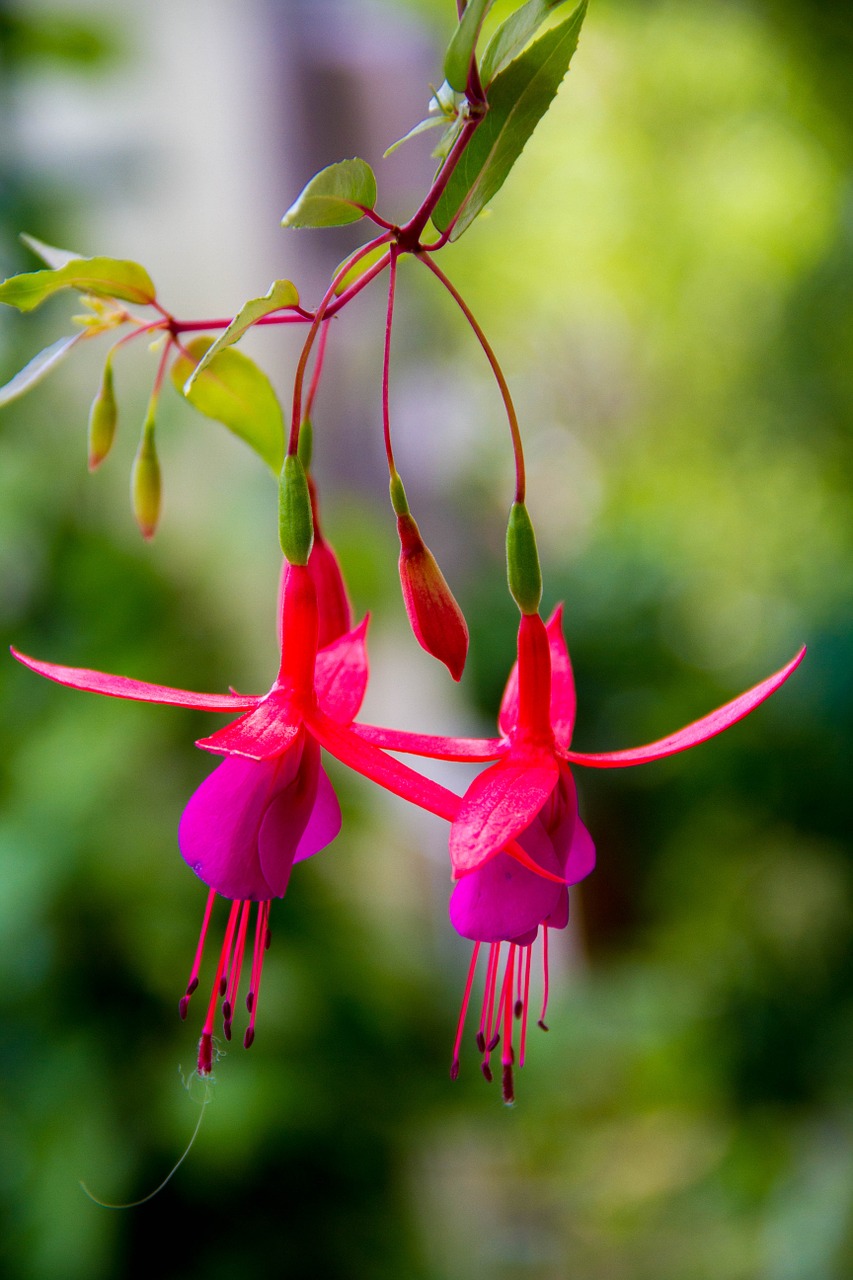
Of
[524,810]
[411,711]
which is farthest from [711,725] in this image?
[411,711]

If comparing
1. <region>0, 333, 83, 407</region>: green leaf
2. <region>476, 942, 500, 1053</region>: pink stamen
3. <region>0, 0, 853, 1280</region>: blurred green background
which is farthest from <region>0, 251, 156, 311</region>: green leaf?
<region>0, 0, 853, 1280</region>: blurred green background

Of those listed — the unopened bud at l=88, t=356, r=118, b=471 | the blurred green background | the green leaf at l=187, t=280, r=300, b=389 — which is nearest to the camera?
the green leaf at l=187, t=280, r=300, b=389

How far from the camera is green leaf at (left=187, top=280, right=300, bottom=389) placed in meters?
0.28

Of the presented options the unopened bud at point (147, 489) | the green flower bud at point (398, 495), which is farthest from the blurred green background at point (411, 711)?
the green flower bud at point (398, 495)

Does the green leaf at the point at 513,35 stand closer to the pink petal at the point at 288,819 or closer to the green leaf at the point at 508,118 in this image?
the green leaf at the point at 508,118

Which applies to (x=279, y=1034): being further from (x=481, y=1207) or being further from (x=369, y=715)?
(x=369, y=715)

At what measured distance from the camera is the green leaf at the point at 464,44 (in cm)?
30

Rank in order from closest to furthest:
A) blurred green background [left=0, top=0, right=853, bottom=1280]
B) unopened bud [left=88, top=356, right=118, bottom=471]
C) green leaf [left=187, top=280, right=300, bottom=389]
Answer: green leaf [left=187, top=280, right=300, bottom=389], unopened bud [left=88, top=356, right=118, bottom=471], blurred green background [left=0, top=0, right=853, bottom=1280]

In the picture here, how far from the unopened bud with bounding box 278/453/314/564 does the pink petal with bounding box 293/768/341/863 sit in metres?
0.07

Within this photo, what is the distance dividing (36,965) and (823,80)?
158 cm

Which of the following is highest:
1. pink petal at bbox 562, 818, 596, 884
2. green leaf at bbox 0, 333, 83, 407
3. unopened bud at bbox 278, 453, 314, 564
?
green leaf at bbox 0, 333, 83, 407

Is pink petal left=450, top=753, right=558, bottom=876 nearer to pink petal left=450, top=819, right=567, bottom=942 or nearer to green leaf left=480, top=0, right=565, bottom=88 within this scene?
pink petal left=450, top=819, right=567, bottom=942

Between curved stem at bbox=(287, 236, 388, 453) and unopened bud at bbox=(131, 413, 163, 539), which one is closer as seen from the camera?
curved stem at bbox=(287, 236, 388, 453)

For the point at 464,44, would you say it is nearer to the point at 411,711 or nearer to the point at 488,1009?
the point at 488,1009
